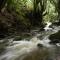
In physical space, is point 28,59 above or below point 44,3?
below

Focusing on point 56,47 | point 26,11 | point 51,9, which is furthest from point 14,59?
point 51,9

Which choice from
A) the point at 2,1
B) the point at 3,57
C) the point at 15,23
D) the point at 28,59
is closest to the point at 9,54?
the point at 3,57

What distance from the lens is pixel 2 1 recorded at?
27.1 ft

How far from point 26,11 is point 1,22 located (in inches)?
227

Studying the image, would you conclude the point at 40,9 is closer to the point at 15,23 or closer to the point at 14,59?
the point at 15,23

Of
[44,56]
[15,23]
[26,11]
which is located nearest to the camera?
[44,56]

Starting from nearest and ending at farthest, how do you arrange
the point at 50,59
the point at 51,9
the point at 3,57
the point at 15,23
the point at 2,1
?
the point at 50,59, the point at 3,57, the point at 2,1, the point at 15,23, the point at 51,9

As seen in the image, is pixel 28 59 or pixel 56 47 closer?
pixel 28 59

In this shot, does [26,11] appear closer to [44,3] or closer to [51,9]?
[44,3]

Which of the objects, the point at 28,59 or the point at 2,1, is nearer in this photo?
the point at 28,59

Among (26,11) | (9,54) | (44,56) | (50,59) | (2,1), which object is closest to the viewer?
(50,59)

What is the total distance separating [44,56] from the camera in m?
4.44

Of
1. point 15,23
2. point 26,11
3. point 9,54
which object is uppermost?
point 26,11

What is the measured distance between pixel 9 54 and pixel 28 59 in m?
1.17
